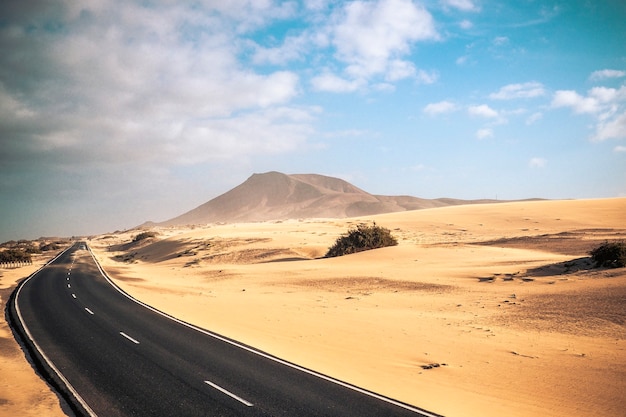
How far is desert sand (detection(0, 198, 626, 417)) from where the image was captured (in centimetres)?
959

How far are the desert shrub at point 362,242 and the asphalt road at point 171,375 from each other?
2351cm

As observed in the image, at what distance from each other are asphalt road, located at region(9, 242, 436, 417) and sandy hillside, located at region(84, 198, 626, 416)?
116 centimetres

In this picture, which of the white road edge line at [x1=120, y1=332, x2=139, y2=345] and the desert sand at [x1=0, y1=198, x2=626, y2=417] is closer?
the desert sand at [x1=0, y1=198, x2=626, y2=417]

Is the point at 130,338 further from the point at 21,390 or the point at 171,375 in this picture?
the point at 171,375

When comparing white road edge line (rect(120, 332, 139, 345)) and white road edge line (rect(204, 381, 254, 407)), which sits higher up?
white road edge line (rect(120, 332, 139, 345))

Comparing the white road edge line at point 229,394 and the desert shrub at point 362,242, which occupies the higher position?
the desert shrub at point 362,242

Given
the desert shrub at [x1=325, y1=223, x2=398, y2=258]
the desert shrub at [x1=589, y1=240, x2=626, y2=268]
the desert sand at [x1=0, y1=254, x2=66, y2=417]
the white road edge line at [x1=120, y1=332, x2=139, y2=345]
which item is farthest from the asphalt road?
the desert shrub at [x1=325, y1=223, x2=398, y2=258]

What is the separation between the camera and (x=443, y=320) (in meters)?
15.9

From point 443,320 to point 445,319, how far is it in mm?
165

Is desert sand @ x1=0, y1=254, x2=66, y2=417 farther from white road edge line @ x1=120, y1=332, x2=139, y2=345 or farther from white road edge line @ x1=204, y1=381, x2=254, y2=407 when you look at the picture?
white road edge line @ x1=204, y1=381, x2=254, y2=407

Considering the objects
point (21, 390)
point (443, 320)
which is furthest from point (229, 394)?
point (443, 320)

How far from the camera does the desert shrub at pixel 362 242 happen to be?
39.4 meters

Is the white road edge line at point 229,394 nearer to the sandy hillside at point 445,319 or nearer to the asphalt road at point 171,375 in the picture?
the asphalt road at point 171,375

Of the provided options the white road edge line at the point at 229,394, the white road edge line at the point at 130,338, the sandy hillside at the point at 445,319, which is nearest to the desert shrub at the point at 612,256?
the sandy hillside at the point at 445,319
